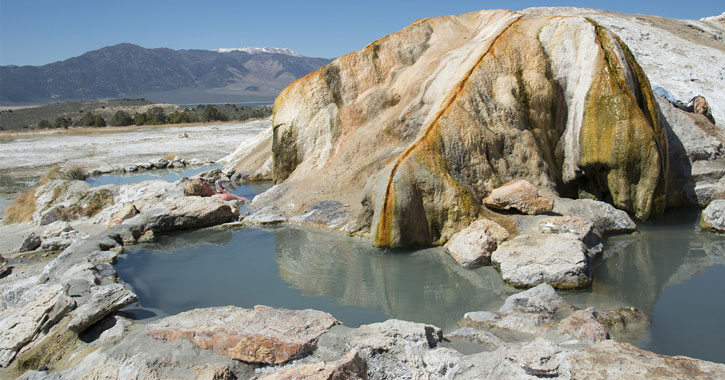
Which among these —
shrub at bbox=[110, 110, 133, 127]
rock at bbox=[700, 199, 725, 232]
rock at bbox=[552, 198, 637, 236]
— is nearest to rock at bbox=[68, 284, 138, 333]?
rock at bbox=[552, 198, 637, 236]

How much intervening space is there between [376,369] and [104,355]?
2.59m

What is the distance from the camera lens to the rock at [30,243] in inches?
388

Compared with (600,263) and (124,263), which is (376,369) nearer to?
(600,263)

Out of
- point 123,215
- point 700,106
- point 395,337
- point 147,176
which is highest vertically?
point 700,106

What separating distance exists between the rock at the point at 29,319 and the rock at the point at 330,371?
3014 millimetres

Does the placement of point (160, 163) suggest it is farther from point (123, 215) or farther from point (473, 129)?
point (473, 129)

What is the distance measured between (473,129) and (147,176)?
13691 mm

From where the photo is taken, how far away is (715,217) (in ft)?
30.3

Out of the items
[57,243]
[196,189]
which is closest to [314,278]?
[57,243]

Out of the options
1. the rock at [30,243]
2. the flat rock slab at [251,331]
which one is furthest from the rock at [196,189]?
the flat rock slab at [251,331]

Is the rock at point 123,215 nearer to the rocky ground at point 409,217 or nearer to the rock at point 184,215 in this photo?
the rocky ground at point 409,217

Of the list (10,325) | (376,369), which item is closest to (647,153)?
(376,369)

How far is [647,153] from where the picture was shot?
31.6ft

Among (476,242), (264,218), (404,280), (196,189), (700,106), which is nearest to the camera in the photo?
(404,280)
